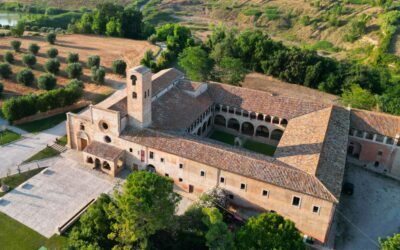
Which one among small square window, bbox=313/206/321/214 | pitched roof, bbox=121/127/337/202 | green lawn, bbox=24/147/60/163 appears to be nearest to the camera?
small square window, bbox=313/206/321/214

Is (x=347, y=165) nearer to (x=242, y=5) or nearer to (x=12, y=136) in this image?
(x=12, y=136)

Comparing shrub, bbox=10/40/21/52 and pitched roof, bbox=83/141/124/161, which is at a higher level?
shrub, bbox=10/40/21/52

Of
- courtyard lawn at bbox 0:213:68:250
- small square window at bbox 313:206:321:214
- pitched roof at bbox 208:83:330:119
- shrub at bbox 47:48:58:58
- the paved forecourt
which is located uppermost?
shrub at bbox 47:48:58:58

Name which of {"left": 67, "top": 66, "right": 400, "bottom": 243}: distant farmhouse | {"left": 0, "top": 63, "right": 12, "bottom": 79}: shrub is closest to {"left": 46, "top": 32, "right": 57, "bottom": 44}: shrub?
{"left": 0, "top": 63, "right": 12, "bottom": 79}: shrub

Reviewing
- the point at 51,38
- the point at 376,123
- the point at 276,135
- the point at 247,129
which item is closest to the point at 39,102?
the point at 247,129

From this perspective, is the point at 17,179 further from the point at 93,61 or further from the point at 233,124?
the point at 93,61

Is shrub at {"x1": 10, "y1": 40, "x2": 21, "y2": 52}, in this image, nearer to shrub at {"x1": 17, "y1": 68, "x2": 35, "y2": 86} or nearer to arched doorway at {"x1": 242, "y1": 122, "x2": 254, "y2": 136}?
shrub at {"x1": 17, "y1": 68, "x2": 35, "y2": 86}

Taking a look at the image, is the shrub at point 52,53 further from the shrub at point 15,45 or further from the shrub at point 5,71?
the shrub at point 5,71

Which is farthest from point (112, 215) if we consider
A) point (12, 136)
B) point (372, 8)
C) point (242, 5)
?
point (242, 5)
